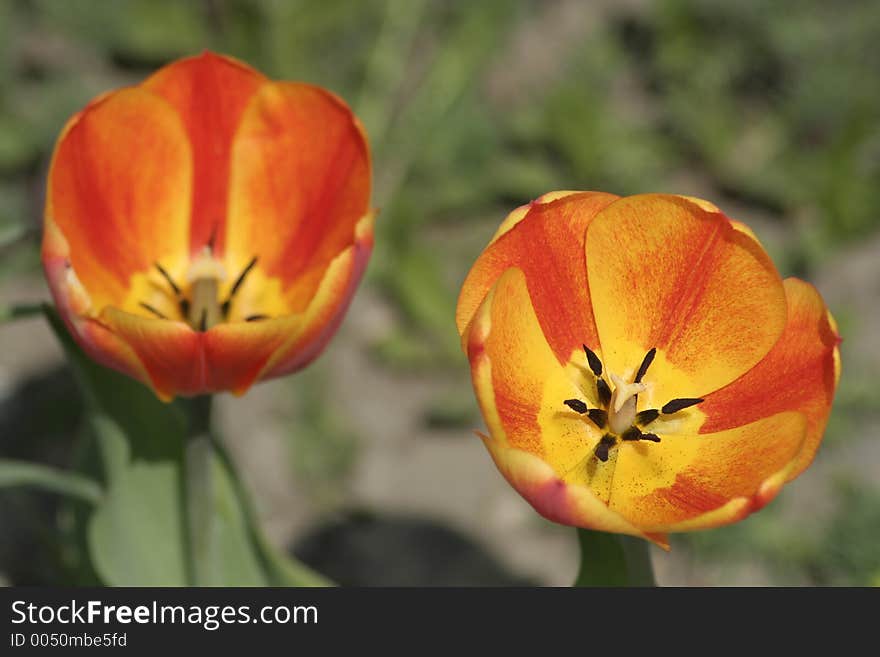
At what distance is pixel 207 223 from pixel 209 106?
0.19m

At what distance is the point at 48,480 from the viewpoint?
1691 millimetres

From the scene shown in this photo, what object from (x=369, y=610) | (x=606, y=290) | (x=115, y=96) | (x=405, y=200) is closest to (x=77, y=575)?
(x=369, y=610)

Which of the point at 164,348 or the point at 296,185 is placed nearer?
the point at 164,348

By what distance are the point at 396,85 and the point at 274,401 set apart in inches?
47.1

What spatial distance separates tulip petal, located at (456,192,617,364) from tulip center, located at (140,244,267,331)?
0.41 metres

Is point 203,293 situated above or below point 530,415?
above

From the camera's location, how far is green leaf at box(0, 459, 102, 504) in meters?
1.64

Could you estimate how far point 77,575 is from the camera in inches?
85.0

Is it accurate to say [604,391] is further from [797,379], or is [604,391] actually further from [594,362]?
[797,379]

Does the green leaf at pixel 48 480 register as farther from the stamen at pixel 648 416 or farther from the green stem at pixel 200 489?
the stamen at pixel 648 416

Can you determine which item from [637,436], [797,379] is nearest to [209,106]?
[637,436]

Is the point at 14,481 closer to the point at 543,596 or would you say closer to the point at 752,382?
the point at 543,596

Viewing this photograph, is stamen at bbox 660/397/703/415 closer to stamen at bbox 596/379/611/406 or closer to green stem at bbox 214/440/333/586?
stamen at bbox 596/379/611/406

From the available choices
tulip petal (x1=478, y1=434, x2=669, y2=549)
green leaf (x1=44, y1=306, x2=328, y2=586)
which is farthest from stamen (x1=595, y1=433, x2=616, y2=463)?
green leaf (x1=44, y1=306, x2=328, y2=586)
